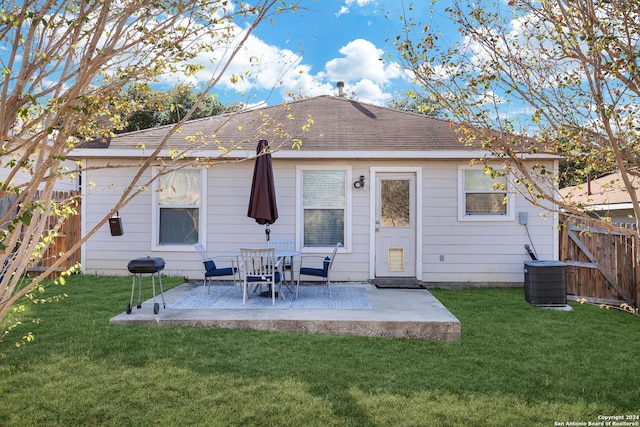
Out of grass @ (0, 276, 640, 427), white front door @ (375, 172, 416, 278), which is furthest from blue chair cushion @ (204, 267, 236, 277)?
white front door @ (375, 172, 416, 278)

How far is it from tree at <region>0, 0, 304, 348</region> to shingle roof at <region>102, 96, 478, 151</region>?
15.2 feet

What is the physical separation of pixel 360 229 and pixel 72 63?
6196 millimetres

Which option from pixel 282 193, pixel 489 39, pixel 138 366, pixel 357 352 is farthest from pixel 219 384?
pixel 282 193

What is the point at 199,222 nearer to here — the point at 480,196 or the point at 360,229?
the point at 360,229

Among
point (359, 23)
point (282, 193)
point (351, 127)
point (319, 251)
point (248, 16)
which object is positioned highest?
point (359, 23)

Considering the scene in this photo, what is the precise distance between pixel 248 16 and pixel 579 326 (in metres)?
5.35

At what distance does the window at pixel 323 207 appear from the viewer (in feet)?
27.2

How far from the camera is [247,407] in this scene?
3.15 meters

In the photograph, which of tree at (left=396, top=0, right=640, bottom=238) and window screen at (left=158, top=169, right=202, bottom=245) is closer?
tree at (left=396, top=0, right=640, bottom=238)

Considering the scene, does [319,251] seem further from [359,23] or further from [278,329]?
[359,23]

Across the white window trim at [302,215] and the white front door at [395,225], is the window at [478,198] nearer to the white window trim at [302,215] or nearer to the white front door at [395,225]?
the white front door at [395,225]

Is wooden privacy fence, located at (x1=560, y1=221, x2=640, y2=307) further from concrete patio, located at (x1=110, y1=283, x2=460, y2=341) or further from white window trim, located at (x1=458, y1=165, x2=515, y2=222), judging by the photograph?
concrete patio, located at (x1=110, y1=283, x2=460, y2=341)

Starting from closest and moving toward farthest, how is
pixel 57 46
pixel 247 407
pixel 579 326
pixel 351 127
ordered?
pixel 57 46 < pixel 247 407 < pixel 579 326 < pixel 351 127

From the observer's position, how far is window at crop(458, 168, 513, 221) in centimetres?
816
